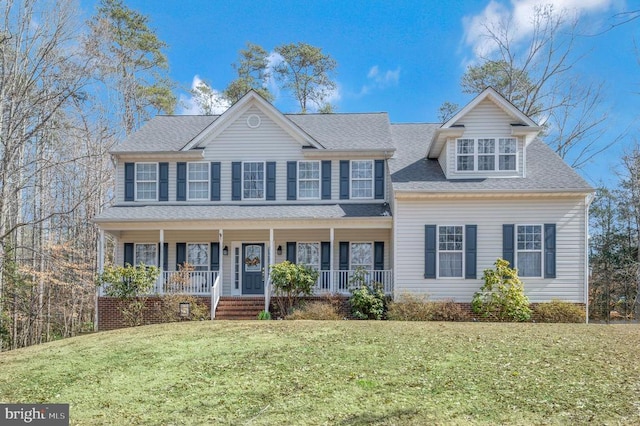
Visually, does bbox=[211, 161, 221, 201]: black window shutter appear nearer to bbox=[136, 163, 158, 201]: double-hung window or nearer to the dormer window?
bbox=[136, 163, 158, 201]: double-hung window

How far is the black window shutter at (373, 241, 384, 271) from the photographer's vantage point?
1826 centimetres

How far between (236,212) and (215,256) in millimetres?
1958

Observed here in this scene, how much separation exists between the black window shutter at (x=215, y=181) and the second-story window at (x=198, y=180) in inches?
8.4

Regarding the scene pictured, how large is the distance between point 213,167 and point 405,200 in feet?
23.8

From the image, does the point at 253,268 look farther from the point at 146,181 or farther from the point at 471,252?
the point at 471,252

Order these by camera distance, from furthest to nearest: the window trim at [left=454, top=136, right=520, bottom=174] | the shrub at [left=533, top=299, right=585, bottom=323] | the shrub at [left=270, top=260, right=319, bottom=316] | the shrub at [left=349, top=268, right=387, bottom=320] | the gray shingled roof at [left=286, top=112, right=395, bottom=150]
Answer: the gray shingled roof at [left=286, top=112, right=395, bottom=150]
the window trim at [left=454, top=136, right=520, bottom=174]
the shrub at [left=270, top=260, right=319, bottom=316]
the shrub at [left=349, top=268, right=387, bottom=320]
the shrub at [left=533, top=299, right=585, bottom=323]

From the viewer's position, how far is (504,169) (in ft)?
56.1

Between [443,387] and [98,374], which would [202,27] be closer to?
[98,374]

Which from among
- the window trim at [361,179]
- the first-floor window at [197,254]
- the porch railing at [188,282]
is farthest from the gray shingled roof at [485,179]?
the first-floor window at [197,254]

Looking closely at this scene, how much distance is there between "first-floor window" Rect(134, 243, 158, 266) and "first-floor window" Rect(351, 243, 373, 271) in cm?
719

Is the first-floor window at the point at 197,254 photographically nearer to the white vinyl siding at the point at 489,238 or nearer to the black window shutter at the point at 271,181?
the black window shutter at the point at 271,181

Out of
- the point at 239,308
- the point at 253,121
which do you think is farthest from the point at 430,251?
the point at 253,121

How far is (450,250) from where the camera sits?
16.2 m

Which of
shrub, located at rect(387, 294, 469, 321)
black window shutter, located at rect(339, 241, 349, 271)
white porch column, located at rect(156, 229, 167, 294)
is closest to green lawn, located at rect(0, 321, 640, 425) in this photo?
shrub, located at rect(387, 294, 469, 321)
